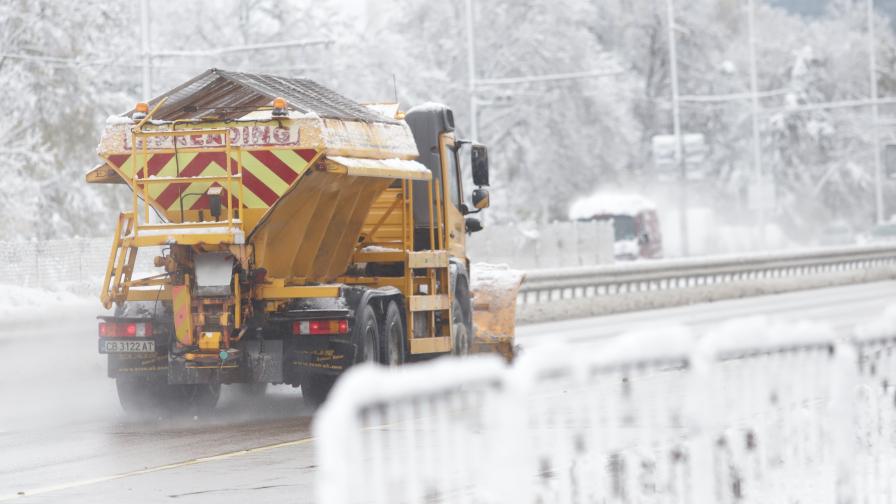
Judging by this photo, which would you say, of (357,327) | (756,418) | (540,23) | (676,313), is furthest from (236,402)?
(540,23)

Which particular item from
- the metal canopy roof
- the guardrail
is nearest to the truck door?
the metal canopy roof

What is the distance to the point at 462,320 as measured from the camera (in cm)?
1645

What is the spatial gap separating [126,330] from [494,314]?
16.1ft

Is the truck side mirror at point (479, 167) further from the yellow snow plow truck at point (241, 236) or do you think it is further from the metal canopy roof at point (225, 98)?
the metal canopy roof at point (225, 98)

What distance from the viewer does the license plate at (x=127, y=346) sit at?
13516 mm

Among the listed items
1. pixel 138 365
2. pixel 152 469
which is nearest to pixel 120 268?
pixel 138 365

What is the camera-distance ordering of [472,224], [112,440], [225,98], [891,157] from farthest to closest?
1. [891,157]
2. [472,224]
3. [225,98]
4. [112,440]

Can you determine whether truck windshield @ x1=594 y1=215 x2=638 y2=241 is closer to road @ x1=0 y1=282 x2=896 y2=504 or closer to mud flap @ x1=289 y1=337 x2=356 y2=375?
road @ x1=0 y1=282 x2=896 y2=504

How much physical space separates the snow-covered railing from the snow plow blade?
1029 centimetres

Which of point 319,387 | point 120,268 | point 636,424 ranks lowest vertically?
point 319,387

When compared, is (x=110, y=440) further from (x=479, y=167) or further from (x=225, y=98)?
(x=479, y=167)

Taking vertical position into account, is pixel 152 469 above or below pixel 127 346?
below

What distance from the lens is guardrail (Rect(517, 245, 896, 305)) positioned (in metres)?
28.8

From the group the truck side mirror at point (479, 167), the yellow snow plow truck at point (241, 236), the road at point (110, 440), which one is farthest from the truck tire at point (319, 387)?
the truck side mirror at point (479, 167)
